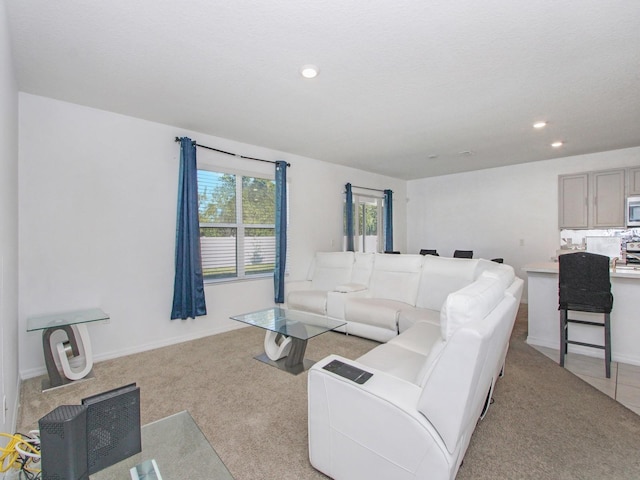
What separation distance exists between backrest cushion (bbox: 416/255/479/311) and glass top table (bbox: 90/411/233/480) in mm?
2705

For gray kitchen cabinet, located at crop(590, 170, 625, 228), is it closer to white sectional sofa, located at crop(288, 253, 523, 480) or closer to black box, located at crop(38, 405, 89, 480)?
white sectional sofa, located at crop(288, 253, 523, 480)

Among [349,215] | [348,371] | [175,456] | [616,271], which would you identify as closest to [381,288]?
[349,215]

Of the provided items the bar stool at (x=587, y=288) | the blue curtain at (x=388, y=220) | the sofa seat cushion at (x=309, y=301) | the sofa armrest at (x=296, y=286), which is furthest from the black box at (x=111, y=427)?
the blue curtain at (x=388, y=220)

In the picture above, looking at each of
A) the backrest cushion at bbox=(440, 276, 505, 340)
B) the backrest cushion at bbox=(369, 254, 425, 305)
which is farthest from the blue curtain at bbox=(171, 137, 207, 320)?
the backrest cushion at bbox=(440, 276, 505, 340)

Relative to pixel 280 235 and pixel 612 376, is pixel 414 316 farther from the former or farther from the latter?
pixel 280 235

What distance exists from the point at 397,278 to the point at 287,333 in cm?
180

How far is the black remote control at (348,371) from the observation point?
146 centimetres

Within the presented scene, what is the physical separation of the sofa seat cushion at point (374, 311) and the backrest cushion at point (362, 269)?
1.47ft

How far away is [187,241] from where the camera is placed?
12.0 feet

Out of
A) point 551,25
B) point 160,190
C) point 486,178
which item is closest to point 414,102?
point 551,25

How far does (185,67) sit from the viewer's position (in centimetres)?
239

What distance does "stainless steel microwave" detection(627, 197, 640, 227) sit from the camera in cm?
471

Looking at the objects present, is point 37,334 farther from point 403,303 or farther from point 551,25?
point 551,25

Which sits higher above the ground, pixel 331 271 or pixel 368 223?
pixel 368 223
